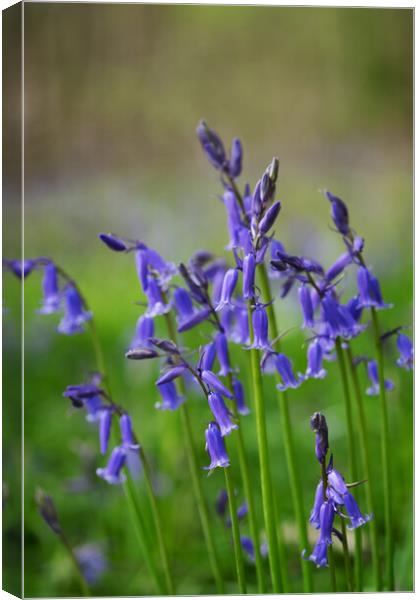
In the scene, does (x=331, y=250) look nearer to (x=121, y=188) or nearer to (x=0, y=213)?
(x=121, y=188)

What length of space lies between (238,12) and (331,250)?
794mm

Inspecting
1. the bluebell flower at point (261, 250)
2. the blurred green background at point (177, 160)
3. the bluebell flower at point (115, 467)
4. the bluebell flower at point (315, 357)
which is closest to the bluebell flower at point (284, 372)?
the bluebell flower at point (315, 357)

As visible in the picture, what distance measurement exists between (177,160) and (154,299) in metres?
0.73

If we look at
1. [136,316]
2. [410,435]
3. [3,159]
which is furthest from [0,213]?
[410,435]

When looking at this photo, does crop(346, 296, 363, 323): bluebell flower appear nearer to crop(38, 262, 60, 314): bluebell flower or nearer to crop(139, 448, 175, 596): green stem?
crop(139, 448, 175, 596): green stem

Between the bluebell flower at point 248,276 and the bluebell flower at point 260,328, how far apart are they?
4 cm

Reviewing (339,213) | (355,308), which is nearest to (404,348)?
(355,308)

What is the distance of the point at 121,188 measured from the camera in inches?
101

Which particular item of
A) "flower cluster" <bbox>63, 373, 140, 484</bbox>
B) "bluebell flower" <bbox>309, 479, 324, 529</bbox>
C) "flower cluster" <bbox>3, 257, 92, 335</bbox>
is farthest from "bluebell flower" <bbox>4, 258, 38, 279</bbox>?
"bluebell flower" <bbox>309, 479, 324, 529</bbox>

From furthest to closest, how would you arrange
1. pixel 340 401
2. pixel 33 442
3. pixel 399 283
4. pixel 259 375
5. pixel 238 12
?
pixel 340 401 < pixel 33 442 < pixel 399 283 < pixel 238 12 < pixel 259 375

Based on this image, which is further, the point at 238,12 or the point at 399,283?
the point at 399,283

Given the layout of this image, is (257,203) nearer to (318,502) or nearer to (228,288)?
(228,288)

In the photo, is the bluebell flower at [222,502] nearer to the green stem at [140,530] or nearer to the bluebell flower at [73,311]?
the green stem at [140,530]

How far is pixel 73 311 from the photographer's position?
221 centimetres
